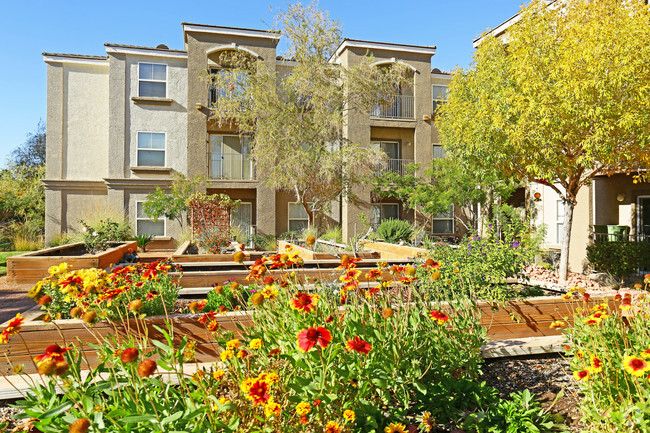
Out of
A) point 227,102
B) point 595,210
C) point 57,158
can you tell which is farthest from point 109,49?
point 595,210

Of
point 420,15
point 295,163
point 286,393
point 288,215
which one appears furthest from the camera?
point 288,215

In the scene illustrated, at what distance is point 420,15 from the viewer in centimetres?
913

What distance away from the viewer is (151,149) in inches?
717

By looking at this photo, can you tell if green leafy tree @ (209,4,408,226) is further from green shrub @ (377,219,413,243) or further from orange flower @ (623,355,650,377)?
orange flower @ (623,355,650,377)

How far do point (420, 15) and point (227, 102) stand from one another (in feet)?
26.1

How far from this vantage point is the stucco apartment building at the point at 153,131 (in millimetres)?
17828

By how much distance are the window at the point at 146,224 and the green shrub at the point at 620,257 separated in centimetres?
1614

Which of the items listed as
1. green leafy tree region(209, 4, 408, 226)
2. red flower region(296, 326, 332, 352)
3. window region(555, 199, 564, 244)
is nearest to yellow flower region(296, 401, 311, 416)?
red flower region(296, 326, 332, 352)

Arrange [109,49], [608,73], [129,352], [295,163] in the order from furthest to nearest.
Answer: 1. [109,49]
2. [295,163]
3. [608,73]
4. [129,352]

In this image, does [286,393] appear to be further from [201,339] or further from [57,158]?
[57,158]

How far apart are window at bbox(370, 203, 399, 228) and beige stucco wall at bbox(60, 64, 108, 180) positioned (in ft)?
41.2

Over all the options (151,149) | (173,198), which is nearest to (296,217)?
(173,198)

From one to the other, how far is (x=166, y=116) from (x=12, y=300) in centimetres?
1270

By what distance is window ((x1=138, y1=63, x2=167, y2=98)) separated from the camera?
18.2 meters
